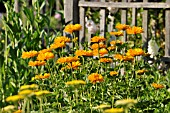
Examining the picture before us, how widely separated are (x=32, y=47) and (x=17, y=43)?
6.0 inches

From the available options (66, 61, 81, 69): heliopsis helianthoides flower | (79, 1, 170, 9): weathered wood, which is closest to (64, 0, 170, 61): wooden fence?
(79, 1, 170, 9): weathered wood

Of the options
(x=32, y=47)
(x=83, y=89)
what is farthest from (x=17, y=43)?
(x=83, y=89)

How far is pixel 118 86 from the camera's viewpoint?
3.55 m

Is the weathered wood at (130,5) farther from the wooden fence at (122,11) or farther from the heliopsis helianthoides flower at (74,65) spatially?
the heliopsis helianthoides flower at (74,65)

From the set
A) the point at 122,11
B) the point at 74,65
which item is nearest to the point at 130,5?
the point at 122,11

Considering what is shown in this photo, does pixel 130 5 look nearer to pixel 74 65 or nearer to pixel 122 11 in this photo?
pixel 122 11

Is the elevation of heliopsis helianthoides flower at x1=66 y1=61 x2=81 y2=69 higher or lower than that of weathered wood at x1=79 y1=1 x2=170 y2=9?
lower

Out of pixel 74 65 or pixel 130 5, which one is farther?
pixel 130 5

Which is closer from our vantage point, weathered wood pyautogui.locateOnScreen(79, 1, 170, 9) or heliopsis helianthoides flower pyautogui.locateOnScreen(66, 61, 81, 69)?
heliopsis helianthoides flower pyautogui.locateOnScreen(66, 61, 81, 69)

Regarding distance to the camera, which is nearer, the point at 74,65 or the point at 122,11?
the point at 74,65

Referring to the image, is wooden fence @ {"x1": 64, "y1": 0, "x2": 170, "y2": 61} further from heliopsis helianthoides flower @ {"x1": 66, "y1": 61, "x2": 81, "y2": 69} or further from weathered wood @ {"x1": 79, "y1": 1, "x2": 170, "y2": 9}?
heliopsis helianthoides flower @ {"x1": 66, "y1": 61, "x2": 81, "y2": 69}

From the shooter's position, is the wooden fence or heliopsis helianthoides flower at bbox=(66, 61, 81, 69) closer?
heliopsis helianthoides flower at bbox=(66, 61, 81, 69)

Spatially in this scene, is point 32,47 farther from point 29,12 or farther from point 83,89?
point 83,89

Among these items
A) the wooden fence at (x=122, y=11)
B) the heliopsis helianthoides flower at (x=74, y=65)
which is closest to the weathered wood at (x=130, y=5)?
the wooden fence at (x=122, y=11)
